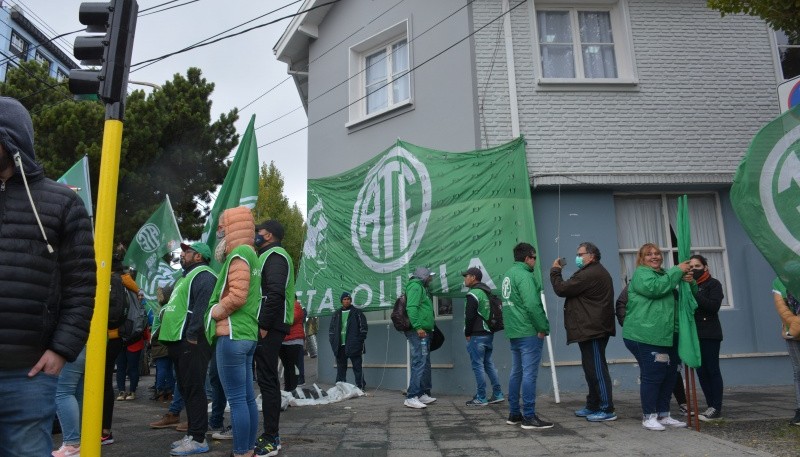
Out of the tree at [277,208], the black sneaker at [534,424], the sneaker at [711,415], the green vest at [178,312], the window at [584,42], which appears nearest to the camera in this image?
the green vest at [178,312]

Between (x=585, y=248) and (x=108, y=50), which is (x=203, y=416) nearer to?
(x=108, y=50)

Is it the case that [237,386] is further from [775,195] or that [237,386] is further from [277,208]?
[277,208]

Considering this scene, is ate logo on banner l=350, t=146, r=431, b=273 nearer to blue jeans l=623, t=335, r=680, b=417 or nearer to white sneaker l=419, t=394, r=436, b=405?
white sneaker l=419, t=394, r=436, b=405

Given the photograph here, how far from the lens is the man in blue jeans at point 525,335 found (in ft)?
20.9

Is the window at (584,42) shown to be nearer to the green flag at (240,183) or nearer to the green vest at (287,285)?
the green flag at (240,183)

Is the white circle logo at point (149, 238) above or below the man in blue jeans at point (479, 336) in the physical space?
above

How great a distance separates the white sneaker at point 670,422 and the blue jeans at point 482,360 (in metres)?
2.70

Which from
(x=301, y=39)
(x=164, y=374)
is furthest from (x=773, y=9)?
(x=301, y=39)

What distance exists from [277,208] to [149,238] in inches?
827

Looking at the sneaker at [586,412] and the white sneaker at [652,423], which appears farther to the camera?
the sneaker at [586,412]

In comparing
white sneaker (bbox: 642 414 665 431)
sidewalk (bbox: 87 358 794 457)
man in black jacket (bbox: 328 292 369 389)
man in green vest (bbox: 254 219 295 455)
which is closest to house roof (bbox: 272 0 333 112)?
man in black jacket (bbox: 328 292 369 389)

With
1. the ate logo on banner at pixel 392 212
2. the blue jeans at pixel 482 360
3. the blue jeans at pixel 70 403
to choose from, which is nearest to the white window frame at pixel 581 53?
the ate logo on banner at pixel 392 212

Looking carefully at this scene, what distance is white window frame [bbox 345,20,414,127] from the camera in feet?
39.5

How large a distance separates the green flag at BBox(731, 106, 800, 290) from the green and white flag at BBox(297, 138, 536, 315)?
417 centimetres
